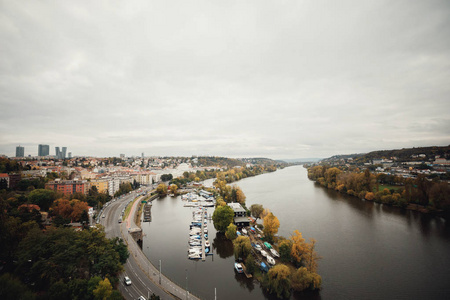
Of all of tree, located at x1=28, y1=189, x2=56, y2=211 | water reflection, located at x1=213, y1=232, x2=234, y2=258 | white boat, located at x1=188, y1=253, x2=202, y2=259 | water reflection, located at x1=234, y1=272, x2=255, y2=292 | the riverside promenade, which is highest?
tree, located at x1=28, y1=189, x2=56, y2=211

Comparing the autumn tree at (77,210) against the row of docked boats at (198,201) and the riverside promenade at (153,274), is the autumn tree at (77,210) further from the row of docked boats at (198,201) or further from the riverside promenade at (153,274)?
the row of docked boats at (198,201)

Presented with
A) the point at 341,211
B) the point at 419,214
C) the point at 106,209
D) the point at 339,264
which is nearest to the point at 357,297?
the point at 339,264

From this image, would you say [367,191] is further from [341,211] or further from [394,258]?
[394,258]

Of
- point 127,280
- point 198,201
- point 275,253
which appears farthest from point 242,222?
point 198,201

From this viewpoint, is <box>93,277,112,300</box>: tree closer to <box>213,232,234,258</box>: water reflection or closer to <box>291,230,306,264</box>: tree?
<box>213,232,234,258</box>: water reflection

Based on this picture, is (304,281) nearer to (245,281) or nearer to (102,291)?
(245,281)

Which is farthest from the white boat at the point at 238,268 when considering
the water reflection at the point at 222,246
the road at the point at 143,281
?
the road at the point at 143,281

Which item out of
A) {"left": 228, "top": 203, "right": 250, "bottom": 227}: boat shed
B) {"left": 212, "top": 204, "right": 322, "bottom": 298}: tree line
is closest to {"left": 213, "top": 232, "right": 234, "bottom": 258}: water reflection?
{"left": 212, "top": 204, "right": 322, "bottom": 298}: tree line
